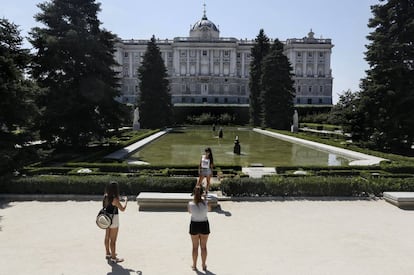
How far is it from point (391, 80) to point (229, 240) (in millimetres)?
19004

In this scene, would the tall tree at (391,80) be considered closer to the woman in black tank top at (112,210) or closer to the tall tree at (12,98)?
the tall tree at (12,98)

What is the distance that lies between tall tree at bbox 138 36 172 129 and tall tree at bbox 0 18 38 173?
107ft

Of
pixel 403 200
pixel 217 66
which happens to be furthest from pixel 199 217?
pixel 217 66

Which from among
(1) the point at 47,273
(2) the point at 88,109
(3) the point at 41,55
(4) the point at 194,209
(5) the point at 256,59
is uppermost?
(5) the point at 256,59

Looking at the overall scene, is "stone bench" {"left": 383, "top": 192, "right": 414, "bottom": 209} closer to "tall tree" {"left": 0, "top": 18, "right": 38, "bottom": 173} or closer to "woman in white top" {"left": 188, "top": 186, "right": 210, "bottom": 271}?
"woman in white top" {"left": 188, "top": 186, "right": 210, "bottom": 271}

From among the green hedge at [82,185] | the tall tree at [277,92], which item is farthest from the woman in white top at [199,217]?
the tall tree at [277,92]

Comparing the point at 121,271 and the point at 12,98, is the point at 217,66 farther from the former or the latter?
the point at 121,271

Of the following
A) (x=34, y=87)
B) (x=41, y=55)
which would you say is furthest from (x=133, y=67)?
(x=34, y=87)

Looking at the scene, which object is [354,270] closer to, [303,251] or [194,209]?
[303,251]

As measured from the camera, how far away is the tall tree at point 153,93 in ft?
150

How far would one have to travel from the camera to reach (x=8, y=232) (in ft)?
25.3

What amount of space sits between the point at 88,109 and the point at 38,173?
799 cm

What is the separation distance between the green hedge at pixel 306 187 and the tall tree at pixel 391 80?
40.2ft

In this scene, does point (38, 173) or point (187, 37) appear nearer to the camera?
point (38, 173)
